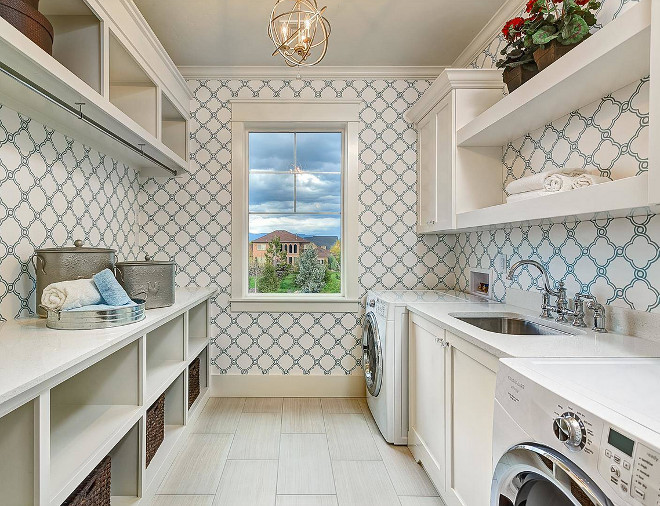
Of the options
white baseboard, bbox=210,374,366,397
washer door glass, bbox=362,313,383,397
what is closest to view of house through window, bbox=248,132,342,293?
washer door glass, bbox=362,313,383,397

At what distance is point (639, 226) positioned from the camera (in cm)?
158

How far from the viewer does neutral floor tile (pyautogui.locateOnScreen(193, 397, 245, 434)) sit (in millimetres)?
2740

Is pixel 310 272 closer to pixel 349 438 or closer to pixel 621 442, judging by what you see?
pixel 349 438

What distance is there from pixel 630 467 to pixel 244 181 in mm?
3100

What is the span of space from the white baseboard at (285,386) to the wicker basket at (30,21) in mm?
2602

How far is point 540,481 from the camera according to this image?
1007 mm

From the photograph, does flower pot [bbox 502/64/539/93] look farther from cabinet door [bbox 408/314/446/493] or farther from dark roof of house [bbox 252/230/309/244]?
dark roof of house [bbox 252/230/309/244]

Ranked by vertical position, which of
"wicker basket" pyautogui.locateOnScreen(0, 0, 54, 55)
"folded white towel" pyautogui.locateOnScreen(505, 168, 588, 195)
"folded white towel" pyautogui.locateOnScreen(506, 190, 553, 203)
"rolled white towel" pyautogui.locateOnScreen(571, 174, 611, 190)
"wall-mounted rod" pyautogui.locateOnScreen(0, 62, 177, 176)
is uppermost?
"wicker basket" pyautogui.locateOnScreen(0, 0, 54, 55)

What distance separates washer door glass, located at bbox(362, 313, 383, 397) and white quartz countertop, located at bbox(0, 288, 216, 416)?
4.55 feet

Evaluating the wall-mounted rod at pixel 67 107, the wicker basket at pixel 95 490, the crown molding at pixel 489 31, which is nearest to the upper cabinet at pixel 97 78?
the wall-mounted rod at pixel 67 107

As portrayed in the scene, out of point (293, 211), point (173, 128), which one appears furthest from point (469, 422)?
point (173, 128)

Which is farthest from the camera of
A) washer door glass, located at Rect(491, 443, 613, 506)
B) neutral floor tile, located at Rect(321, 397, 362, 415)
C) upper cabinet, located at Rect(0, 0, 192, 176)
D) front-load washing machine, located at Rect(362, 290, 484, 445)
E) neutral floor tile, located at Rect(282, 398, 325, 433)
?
neutral floor tile, located at Rect(321, 397, 362, 415)

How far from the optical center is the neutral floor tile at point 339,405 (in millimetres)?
3080

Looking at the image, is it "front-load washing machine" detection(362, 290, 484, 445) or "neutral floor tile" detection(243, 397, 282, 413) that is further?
"neutral floor tile" detection(243, 397, 282, 413)
